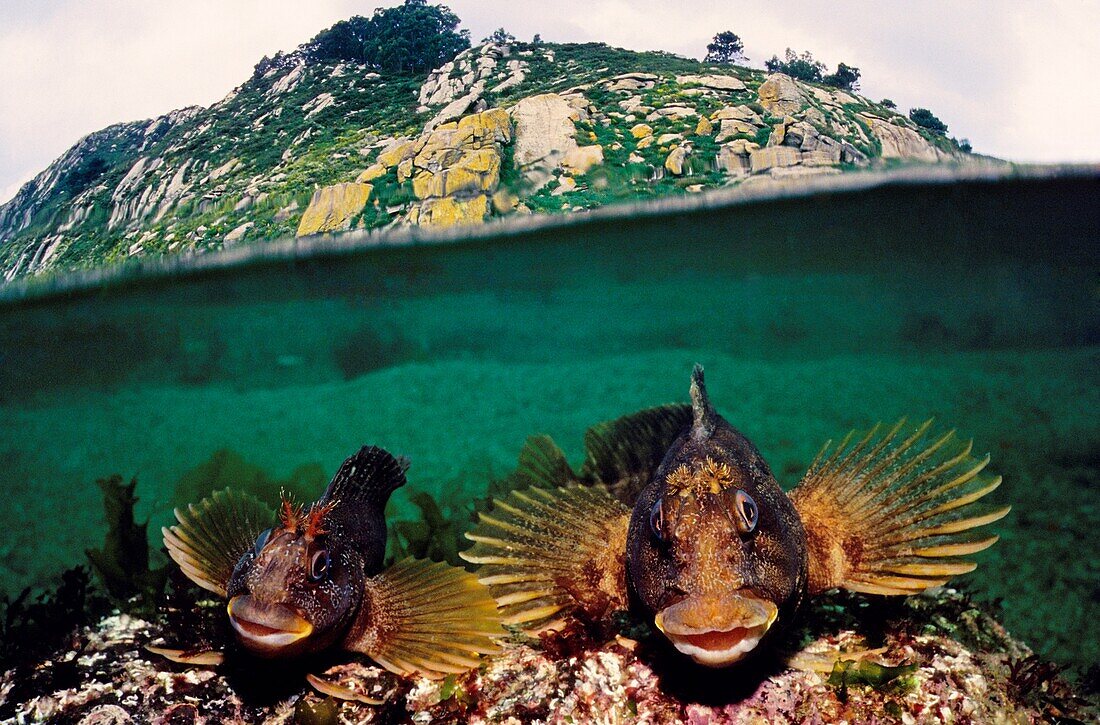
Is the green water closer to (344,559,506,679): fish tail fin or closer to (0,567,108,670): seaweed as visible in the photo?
(344,559,506,679): fish tail fin

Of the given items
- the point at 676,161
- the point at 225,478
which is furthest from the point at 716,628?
the point at 676,161

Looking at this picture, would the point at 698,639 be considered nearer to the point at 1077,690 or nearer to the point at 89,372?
the point at 1077,690

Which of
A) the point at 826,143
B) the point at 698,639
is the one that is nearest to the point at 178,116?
the point at 826,143

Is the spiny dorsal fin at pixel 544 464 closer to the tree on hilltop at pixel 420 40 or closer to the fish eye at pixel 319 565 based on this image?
the fish eye at pixel 319 565

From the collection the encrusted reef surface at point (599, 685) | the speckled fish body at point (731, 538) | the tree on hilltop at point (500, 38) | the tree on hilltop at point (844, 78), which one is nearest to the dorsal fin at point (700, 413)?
the speckled fish body at point (731, 538)

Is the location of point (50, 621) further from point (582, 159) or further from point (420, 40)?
point (420, 40)

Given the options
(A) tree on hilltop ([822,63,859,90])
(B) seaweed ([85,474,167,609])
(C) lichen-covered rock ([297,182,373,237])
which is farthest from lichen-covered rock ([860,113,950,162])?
(B) seaweed ([85,474,167,609])
